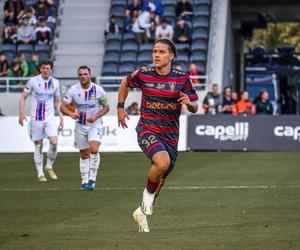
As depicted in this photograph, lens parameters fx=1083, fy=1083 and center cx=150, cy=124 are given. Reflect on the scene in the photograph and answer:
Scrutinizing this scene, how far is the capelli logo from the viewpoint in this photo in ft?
96.3

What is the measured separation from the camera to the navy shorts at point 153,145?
11508mm

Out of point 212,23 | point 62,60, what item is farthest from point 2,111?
point 212,23

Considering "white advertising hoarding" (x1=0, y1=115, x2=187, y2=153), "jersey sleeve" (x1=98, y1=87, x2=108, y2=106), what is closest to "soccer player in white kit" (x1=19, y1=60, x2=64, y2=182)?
"jersey sleeve" (x1=98, y1=87, x2=108, y2=106)

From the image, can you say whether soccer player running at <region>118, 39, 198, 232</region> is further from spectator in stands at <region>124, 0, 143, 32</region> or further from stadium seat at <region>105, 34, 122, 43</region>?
stadium seat at <region>105, 34, 122, 43</region>

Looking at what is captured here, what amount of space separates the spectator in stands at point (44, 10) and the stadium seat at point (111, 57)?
265cm

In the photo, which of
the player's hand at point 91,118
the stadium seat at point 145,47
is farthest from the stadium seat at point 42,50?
the player's hand at point 91,118

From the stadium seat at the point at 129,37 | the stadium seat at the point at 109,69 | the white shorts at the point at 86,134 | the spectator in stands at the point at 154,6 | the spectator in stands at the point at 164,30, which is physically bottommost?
the stadium seat at the point at 109,69

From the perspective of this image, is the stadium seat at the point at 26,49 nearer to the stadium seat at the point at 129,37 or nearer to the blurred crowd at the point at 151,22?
the blurred crowd at the point at 151,22

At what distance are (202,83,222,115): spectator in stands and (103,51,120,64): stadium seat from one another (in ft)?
20.4

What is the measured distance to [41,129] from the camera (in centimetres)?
1995

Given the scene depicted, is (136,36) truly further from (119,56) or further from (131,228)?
(131,228)

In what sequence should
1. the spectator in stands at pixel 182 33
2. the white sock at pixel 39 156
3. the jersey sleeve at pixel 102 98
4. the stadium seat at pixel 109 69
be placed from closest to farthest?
the jersey sleeve at pixel 102 98, the white sock at pixel 39 156, the spectator in stands at pixel 182 33, the stadium seat at pixel 109 69

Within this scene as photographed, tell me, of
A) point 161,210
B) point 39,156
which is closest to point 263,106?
point 39,156

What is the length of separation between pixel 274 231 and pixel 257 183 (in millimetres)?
7279
